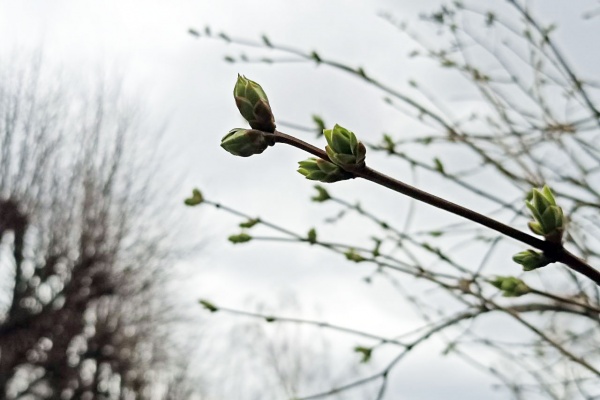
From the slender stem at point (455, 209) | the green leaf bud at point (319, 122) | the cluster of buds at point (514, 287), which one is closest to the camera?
the slender stem at point (455, 209)

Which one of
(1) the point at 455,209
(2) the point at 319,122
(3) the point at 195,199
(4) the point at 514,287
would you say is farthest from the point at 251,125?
(2) the point at 319,122

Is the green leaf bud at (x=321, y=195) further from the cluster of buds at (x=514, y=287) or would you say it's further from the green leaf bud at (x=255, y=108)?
the green leaf bud at (x=255, y=108)

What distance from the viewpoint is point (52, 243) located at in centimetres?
901

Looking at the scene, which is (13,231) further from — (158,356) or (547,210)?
(547,210)

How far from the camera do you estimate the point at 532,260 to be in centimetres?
46

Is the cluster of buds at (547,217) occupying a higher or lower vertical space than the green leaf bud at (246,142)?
higher

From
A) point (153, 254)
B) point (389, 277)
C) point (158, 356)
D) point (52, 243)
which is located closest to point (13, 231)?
point (52, 243)

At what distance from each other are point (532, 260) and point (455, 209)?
3.9 inches

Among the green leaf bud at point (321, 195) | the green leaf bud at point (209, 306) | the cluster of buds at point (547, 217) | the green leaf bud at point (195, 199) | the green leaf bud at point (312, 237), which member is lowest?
the green leaf bud at point (209, 306)

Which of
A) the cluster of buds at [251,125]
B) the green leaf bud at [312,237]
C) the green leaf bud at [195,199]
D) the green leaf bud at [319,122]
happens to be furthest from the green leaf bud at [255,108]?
the green leaf bud at [319,122]

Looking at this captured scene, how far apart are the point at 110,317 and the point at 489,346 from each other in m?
9.45

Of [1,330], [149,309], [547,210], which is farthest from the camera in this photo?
[149,309]

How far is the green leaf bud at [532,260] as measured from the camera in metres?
0.46

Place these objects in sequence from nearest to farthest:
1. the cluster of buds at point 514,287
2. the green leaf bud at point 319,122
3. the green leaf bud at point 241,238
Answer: the cluster of buds at point 514,287 < the green leaf bud at point 241,238 < the green leaf bud at point 319,122
